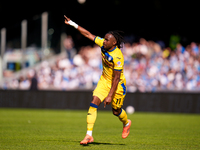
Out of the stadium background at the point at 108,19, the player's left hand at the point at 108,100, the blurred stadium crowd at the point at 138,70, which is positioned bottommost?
the player's left hand at the point at 108,100

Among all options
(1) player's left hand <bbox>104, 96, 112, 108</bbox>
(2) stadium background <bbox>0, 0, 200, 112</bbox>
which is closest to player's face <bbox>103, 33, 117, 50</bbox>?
(1) player's left hand <bbox>104, 96, 112, 108</bbox>

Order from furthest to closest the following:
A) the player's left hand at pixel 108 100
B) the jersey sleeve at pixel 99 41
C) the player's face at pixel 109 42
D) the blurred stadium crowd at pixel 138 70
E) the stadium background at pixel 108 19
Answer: the stadium background at pixel 108 19
the blurred stadium crowd at pixel 138 70
the jersey sleeve at pixel 99 41
the player's face at pixel 109 42
the player's left hand at pixel 108 100

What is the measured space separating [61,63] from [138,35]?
20.7 feet

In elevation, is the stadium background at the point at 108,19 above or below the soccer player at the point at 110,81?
above

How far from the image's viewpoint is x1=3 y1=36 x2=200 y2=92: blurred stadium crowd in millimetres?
19938

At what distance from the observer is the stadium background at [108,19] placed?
2517 centimetres

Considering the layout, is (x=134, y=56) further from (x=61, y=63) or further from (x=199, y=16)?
(x=199, y=16)

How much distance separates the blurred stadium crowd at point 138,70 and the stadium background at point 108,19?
2.73m

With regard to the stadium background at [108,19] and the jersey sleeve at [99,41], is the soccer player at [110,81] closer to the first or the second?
the jersey sleeve at [99,41]

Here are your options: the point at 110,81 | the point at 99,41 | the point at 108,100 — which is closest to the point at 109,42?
the point at 99,41

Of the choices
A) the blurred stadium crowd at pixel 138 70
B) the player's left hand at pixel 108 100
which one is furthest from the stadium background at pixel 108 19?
the player's left hand at pixel 108 100

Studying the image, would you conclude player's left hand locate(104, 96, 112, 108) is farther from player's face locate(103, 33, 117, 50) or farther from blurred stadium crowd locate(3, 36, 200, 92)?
blurred stadium crowd locate(3, 36, 200, 92)

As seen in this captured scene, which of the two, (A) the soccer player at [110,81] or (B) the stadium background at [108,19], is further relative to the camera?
(B) the stadium background at [108,19]

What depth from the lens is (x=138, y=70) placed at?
20.9 metres
